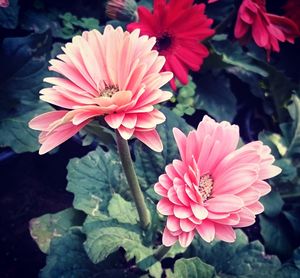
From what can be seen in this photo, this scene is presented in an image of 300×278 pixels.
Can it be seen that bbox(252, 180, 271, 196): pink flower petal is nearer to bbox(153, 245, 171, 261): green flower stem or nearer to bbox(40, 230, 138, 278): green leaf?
bbox(153, 245, 171, 261): green flower stem

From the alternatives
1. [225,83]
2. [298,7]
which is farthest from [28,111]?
[298,7]

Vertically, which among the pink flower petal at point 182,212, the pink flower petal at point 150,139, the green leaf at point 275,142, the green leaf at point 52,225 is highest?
the pink flower petal at point 150,139

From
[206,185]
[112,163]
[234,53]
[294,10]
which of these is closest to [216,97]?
[234,53]

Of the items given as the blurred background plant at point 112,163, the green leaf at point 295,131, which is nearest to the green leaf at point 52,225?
the blurred background plant at point 112,163

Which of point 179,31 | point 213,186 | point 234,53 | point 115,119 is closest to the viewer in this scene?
point 115,119

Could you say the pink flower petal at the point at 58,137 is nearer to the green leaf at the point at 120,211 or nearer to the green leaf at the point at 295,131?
the green leaf at the point at 120,211

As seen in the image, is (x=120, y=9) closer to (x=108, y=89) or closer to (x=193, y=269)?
(x=108, y=89)

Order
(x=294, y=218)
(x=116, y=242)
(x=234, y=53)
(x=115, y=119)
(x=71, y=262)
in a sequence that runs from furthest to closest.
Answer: (x=234, y=53)
(x=294, y=218)
(x=71, y=262)
(x=116, y=242)
(x=115, y=119)
